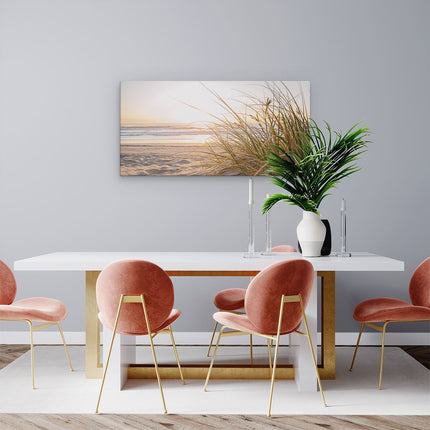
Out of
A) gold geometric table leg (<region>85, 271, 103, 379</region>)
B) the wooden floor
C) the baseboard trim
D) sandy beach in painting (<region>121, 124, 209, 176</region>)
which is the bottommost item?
the baseboard trim

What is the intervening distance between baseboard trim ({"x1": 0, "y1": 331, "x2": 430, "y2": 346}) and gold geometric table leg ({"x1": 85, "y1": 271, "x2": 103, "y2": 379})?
3.04ft

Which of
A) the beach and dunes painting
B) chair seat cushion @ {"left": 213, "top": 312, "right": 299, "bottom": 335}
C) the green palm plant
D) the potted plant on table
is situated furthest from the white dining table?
the beach and dunes painting

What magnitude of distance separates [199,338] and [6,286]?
4.93ft

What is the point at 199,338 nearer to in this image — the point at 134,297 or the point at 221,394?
the point at 221,394

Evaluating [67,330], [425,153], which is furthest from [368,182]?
[67,330]

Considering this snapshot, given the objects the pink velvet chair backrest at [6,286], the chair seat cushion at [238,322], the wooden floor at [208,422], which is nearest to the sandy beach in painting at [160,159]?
the pink velvet chair backrest at [6,286]

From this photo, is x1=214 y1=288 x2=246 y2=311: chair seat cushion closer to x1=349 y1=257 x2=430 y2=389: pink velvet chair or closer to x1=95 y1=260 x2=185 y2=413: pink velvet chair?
x1=349 y1=257 x2=430 y2=389: pink velvet chair

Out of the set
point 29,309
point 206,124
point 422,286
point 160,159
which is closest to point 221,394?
point 29,309

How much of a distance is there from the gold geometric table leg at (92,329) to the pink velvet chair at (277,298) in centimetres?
90

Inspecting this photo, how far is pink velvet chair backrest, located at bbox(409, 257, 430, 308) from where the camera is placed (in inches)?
123

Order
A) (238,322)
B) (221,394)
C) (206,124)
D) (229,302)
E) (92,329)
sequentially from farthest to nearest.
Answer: (206,124) → (229,302) → (92,329) → (221,394) → (238,322)

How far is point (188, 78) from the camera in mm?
4004

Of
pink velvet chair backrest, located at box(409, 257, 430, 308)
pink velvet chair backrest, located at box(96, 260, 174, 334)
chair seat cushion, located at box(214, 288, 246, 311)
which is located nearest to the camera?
pink velvet chair backrest, located at box(96, 260, 174, 334)

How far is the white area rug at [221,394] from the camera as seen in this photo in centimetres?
250
